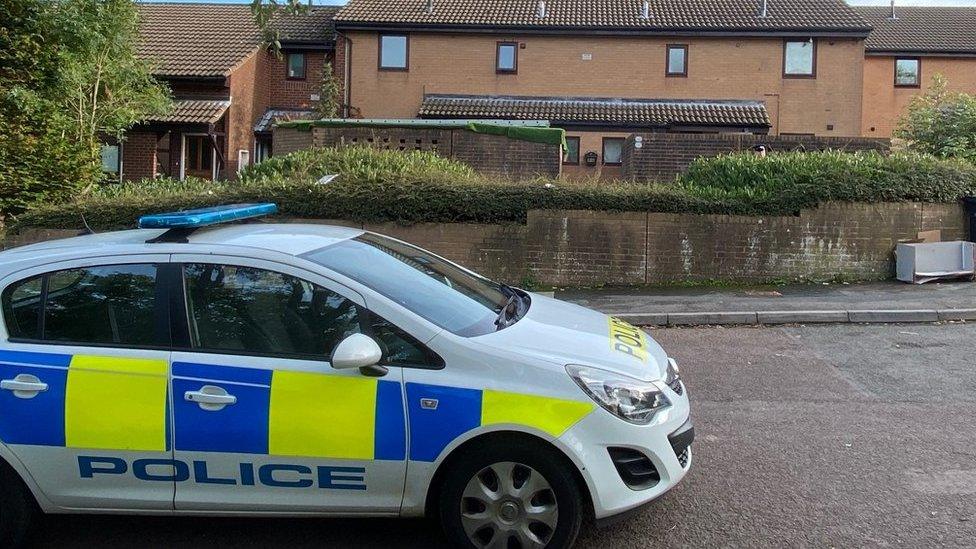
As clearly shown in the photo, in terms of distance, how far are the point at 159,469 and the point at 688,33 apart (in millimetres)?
23024

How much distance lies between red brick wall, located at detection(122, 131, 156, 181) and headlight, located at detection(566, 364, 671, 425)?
2272 centimetres

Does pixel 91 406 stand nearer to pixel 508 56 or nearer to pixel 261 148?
pixel 508 56

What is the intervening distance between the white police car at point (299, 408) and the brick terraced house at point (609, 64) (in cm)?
1970

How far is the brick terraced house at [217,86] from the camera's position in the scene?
78.5 feet

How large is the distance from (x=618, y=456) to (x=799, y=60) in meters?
23.2

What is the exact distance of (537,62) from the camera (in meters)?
24.7

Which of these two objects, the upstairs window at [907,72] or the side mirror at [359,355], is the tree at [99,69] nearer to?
the side mirror at [359,355]

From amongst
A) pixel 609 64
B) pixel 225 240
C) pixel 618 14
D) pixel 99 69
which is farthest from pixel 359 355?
pixel 618 14

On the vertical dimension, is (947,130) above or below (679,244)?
above

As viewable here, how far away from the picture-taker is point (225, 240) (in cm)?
405

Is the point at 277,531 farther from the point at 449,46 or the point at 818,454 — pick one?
the point at 449,46

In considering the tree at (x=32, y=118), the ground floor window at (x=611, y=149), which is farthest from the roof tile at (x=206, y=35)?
the ground floor window at (x=611, y=149)

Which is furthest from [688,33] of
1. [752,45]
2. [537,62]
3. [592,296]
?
[592,296]

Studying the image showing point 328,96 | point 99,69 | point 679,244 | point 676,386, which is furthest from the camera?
point 328,96
